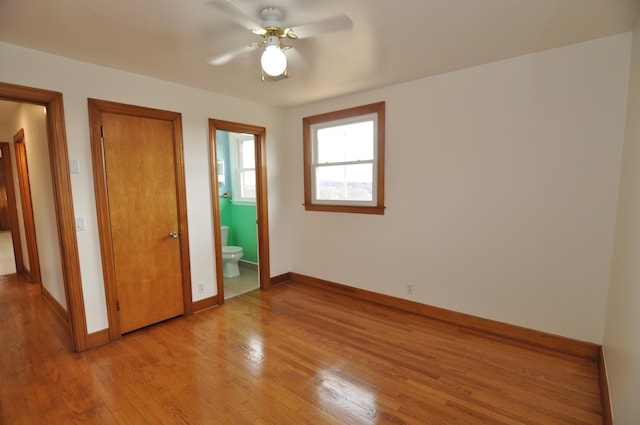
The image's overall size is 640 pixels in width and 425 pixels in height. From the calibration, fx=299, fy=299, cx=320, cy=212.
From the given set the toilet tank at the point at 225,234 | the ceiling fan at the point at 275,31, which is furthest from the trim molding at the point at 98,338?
the ceiling fan at the point at 275,31

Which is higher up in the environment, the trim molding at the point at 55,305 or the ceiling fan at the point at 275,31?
the ceiling fan at the point at 275,31

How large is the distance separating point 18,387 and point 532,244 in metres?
4.11

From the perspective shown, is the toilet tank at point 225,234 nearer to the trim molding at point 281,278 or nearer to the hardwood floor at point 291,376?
the trim molding at point 281,278

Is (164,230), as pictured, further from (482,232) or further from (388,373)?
(482,232)

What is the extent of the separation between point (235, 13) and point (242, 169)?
365 centimetres

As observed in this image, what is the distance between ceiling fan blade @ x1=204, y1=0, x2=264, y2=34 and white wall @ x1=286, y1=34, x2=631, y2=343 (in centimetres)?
191

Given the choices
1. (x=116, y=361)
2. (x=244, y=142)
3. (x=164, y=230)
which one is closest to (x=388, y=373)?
(x=116, y=361)

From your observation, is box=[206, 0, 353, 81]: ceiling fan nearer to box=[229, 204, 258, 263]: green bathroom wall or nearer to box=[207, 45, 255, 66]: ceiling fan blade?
box=[207, 45, 255, 66]: ceiling fan blade

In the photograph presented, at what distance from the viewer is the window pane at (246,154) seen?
4961 mm

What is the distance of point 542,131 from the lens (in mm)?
2449

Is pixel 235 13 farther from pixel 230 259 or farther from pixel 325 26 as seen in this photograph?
pixel 230 259

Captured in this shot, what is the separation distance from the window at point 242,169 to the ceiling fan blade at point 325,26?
335 cm

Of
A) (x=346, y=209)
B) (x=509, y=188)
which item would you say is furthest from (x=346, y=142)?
(x=509, y=188)

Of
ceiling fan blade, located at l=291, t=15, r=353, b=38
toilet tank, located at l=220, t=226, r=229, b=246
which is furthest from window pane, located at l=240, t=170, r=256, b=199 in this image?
ceiling fan blade, located at l=291, t=15, r=353, b=38
